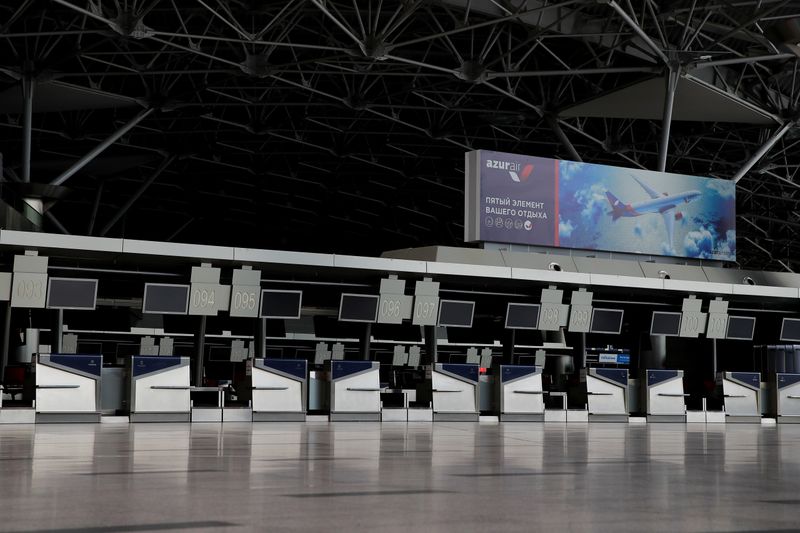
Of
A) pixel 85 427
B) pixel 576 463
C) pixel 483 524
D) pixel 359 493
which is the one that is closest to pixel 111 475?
pixel 359 493

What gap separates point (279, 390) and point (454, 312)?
5.26 metres

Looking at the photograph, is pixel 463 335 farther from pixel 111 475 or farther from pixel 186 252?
pixel 111 475

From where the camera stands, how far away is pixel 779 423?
2303cm

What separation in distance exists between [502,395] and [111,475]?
13142mm

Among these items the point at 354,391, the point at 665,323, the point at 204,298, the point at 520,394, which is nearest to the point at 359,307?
the point at 354,391

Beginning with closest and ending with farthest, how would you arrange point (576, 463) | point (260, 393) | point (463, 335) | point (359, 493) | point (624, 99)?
point (359, 493), point (576, 463), point (260, 393), point (463, 335), point (624, 99)

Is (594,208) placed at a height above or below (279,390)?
above

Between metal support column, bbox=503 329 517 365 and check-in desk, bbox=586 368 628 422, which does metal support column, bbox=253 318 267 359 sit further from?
check-in desk, bbox=586 368 628 422

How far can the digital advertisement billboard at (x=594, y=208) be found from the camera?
22000 millimetres

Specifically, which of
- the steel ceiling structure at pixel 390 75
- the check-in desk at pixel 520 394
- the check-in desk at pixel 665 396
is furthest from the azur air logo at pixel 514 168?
the steel ceiling structure at pixel 390 75

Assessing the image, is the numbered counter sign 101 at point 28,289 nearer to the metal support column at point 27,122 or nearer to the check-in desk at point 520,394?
the check-in desk at point 520,394

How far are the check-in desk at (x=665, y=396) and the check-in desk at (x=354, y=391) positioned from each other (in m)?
6.45

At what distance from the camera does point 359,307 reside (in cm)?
2116

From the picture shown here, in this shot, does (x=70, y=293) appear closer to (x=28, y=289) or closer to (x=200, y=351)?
(x=28, y=289)
